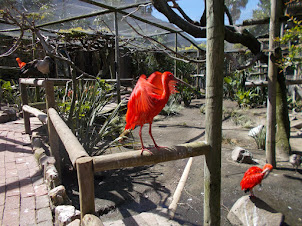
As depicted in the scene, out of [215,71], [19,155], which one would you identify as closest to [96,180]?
[19,155]

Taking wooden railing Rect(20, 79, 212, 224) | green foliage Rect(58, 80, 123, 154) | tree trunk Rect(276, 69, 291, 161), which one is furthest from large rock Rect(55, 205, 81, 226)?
tree trunk Rect(276, 69, 291, 161)

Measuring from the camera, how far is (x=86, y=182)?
3.84ft

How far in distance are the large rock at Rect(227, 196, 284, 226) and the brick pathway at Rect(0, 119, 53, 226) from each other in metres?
1.84

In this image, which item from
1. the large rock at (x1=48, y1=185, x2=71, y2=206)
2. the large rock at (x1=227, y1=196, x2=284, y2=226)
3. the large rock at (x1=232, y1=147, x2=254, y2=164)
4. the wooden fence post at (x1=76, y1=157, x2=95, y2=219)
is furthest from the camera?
the large rock at (x1=232, y1=147, x2=254, y2=164)

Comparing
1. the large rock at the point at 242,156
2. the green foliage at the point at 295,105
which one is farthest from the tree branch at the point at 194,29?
the green foliage at the point at 295,105

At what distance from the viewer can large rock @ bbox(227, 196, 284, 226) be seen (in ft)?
7.56

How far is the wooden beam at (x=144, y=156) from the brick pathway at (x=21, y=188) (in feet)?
3.73

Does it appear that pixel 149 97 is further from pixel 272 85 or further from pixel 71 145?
pixel 272 85

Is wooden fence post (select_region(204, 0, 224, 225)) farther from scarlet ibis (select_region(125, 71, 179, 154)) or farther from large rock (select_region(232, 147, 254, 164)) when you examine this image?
large rock (select_region(232, 147, 254, 164))

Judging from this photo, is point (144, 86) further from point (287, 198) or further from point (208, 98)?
point (287, 198)

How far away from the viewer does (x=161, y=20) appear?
6738 millimetres

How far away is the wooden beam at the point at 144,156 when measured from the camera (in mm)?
1231

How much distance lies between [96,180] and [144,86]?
2.32 m

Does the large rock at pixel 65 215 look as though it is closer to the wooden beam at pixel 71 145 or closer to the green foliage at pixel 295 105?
the wooden beam at pixel 71 145
